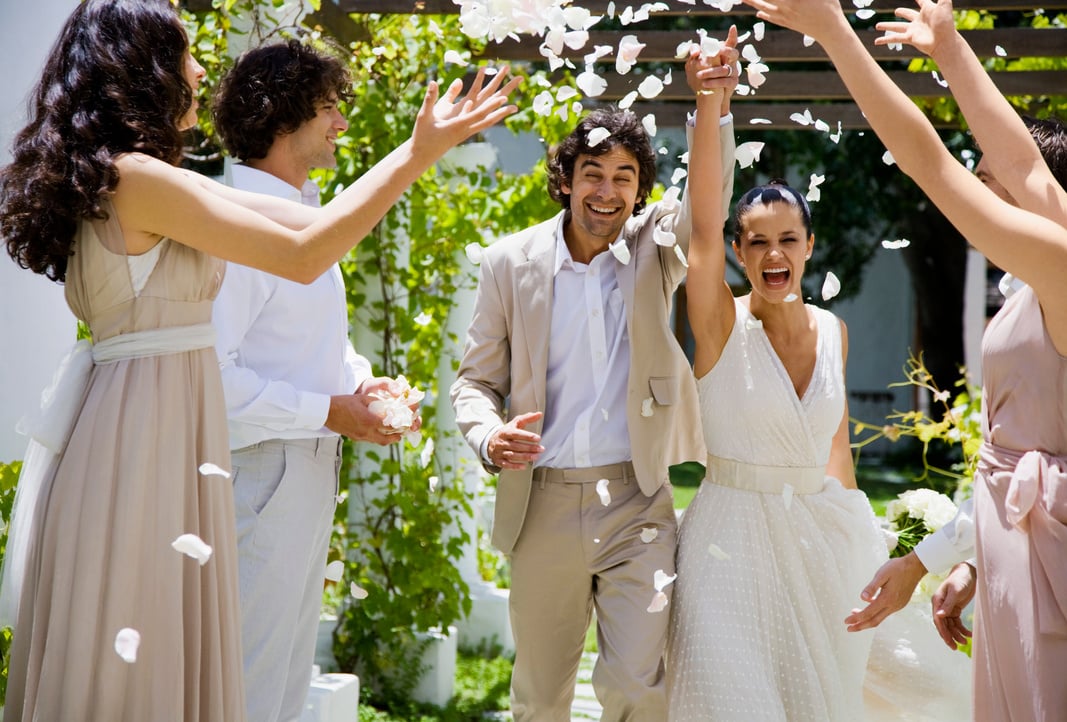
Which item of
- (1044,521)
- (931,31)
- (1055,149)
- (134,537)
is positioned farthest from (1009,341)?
(134,537)

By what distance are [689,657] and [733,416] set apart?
75 cm

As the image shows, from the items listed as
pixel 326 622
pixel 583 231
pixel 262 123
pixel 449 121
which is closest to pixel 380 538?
pixel 326 622

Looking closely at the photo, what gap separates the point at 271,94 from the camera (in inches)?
145

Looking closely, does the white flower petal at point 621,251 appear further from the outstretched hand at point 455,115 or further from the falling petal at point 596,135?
the outstretched hand at point 455,115

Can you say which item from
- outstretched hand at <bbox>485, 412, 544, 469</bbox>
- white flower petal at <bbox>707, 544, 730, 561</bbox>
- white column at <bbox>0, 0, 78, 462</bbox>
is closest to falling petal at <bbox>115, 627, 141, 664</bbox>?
white column at <bbox>0, 0, 78, 462</bbox>

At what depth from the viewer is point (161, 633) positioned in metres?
2.52

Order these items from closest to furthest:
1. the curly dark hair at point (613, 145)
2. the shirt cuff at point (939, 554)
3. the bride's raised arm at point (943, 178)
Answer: the bride's raised arm at point (943, 178)
the shirt cuff at point (939, 554)
the curly dark hair at point (613, 145)

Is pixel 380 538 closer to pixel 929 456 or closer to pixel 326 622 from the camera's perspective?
pixel 326 622

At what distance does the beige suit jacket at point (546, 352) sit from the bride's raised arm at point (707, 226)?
8cm

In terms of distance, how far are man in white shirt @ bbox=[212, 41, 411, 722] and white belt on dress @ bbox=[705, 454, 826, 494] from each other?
108cm

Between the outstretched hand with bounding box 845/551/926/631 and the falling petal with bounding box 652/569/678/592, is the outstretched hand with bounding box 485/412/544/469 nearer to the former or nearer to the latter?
the falling petal with bounding box 652/569/678/592

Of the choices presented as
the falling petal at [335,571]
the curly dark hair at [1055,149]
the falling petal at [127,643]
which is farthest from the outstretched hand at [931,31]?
the falling petal at [335,571]

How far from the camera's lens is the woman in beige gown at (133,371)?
98.2 inches

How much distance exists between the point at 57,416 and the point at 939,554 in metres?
2.12
